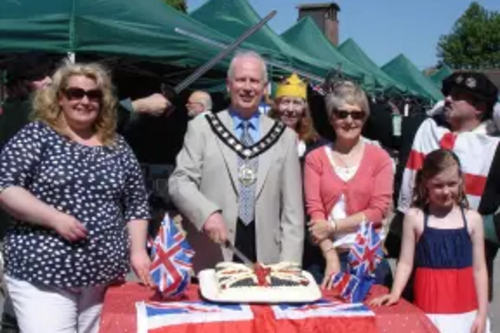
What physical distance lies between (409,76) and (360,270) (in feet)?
78.2

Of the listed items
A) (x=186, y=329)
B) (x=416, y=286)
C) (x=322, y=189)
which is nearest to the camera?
(x=186, y=329)

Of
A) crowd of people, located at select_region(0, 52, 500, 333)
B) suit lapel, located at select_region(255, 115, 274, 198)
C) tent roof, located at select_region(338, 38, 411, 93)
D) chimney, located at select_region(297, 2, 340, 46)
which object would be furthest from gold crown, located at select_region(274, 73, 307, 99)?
chimney, located at select_region(297, 2, 340, 46)

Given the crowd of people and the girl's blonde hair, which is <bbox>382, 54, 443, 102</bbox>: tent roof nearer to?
the crowd of people

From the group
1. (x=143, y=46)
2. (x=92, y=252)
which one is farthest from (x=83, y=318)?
(x=143, y=46)

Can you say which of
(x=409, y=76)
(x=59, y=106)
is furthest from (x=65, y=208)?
(x=409, y=76)

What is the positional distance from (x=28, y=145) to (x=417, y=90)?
23.2 meters

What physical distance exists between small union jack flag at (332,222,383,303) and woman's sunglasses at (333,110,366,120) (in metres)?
0.63

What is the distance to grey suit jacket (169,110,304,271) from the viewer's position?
10.1 feet

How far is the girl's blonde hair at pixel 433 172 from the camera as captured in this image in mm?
2922

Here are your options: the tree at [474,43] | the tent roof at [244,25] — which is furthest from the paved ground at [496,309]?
the tree at [474,43]

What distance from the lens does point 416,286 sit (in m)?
2.98

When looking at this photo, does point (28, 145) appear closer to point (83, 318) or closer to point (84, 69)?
point (84, 69)

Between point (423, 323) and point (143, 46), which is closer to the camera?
point (423, 323)

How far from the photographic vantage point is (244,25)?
10922mm
